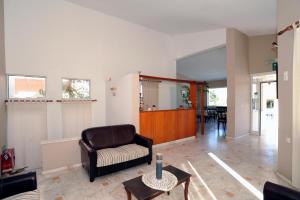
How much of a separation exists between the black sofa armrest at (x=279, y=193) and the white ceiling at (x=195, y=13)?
409 cm

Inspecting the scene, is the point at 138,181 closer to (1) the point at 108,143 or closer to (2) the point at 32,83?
(1) the point at 108,143

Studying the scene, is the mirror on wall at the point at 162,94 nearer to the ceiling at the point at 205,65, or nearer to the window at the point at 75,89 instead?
the window at the point at 75,89

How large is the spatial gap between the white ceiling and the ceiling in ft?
6.14

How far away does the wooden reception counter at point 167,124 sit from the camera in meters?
4.72

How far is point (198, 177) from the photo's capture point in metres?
3.12

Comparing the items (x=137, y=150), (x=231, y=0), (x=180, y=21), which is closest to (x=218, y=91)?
(x=180, y=21)

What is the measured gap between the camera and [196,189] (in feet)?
8.93

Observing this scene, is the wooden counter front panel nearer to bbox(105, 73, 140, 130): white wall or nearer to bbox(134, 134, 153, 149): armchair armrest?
bbox(105, 73, 140, 130): white wall

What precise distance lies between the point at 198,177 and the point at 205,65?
7.85 meters

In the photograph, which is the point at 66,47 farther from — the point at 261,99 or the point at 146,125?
the point at 261,99

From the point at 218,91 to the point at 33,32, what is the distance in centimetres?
1174

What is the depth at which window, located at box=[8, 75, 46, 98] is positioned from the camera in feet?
12.4

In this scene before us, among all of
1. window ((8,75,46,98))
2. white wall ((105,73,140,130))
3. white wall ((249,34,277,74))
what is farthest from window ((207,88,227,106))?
window ((8,75,46,98))

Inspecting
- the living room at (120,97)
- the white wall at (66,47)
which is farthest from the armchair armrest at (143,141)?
the white wall at (66,47)
